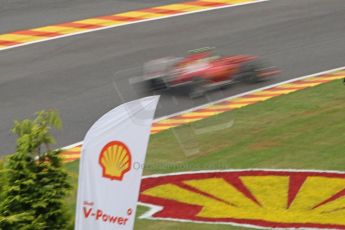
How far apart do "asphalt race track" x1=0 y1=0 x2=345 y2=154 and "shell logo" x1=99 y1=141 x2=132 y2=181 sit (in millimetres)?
11076

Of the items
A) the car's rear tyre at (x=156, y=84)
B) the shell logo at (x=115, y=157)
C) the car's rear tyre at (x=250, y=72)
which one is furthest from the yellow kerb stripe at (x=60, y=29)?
the shell logo at (x=115, y=157)

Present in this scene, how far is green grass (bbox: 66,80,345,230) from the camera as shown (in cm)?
1809

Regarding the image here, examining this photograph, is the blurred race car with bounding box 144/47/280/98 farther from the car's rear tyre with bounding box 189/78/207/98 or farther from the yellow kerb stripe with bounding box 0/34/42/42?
the yellow kerb stripe with bounding box 0/34/42/42

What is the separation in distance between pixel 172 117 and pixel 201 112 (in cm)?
72

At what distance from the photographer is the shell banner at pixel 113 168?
30.2ft

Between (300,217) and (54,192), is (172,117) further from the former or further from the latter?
(54,192)

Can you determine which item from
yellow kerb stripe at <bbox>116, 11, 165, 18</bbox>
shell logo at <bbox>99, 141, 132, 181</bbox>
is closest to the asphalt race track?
yellow kerb stripe at <bbox>116, 11, 165, 18</bbox>

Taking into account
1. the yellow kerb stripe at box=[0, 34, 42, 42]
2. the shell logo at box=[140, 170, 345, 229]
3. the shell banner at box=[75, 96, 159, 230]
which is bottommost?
the shell banner at box=[75, 96, 159, 230]

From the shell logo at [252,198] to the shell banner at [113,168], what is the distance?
5.90 metres

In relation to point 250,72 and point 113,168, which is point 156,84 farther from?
point 113,168

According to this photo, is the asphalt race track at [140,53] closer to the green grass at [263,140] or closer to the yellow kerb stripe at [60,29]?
the yellow kerb stripe at [60,29]

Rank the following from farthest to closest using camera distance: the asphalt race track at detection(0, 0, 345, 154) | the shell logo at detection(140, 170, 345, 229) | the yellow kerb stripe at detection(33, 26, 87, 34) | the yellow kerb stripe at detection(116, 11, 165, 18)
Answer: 1. the yellow kerb stripe at detection(116, 11, 165, 18)
2. the yellow kerb stripe at detection(33, 26, 87, 34)
3. the asphalt race track at detection(0, 0, 345, 154)
4. the shell logo at detection(140, 170, 345, 229)

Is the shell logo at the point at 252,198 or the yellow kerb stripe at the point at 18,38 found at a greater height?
the yellow kerb stripe at the point at 18,38

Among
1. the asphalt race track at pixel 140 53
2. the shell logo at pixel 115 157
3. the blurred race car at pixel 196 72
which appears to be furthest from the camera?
the asphalt race track at pixel 140 53
